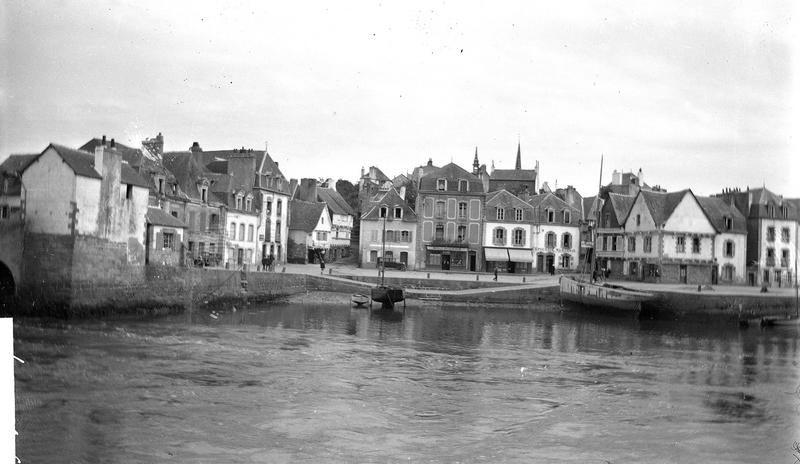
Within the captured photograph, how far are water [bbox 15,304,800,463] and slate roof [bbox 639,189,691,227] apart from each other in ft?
24.6

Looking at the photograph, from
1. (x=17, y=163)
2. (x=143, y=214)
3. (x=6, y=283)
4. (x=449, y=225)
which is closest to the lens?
(x=17, y=163)

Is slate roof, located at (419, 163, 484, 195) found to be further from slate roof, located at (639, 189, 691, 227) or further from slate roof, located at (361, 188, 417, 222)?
slate roof, located at (639, 189, 691, 227)

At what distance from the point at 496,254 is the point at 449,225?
259 centimetres

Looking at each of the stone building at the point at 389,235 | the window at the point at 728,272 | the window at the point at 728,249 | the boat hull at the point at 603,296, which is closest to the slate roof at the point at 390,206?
the stone building at the point at 389,235

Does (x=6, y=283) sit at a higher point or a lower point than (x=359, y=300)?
higher

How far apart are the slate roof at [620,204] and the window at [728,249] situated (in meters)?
9.83

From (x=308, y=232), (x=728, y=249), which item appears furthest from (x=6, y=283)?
(x=308, y=232)

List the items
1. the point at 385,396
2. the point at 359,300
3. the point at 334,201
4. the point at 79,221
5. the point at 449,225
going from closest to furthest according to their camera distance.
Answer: the point at 385,396 < the point at 79,221 < the point at 359,300 < the point at 449,225 < the point at 334,201

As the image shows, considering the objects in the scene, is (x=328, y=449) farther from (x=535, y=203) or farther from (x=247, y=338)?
(x=535, y=203)

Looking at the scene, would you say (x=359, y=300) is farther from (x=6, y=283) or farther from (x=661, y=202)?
(x=6, y=283)

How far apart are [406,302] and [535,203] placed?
12.1 m

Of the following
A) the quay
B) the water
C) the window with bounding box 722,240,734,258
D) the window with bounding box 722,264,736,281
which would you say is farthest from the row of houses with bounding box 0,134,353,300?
the window with bounding box 722,264,736,281

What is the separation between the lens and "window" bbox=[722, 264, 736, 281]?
18.5 meters

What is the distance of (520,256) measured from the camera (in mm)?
34344
